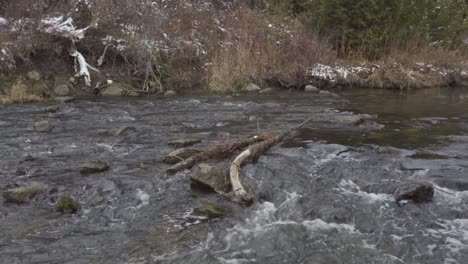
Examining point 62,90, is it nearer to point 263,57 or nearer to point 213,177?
point 263,57

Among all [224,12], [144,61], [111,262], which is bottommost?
[111,262]

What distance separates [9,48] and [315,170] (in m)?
11.9

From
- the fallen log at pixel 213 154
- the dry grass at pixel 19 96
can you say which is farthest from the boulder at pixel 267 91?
the fallen log at pixel 213 154

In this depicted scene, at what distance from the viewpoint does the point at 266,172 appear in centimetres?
→ 757

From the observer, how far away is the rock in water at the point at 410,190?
657 cm

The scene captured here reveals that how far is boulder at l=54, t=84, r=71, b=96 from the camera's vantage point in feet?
49.8

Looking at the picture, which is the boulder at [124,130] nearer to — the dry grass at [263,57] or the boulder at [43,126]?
the boulder at [43,126]

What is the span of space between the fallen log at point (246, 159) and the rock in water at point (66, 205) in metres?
2.10

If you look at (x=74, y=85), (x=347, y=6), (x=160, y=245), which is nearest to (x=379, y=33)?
(x=347, y=6)

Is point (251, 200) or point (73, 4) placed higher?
point (73, 4)

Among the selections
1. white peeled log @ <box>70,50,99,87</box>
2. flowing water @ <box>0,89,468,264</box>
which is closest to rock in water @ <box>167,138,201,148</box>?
flowing water @ <box>0,89,468,264</box>

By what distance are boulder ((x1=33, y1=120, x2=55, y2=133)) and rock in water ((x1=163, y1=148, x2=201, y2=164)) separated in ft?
12.3

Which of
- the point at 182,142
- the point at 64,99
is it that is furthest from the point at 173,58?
the point at 182,142

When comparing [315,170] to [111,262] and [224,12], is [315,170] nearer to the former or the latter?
[111,262]
